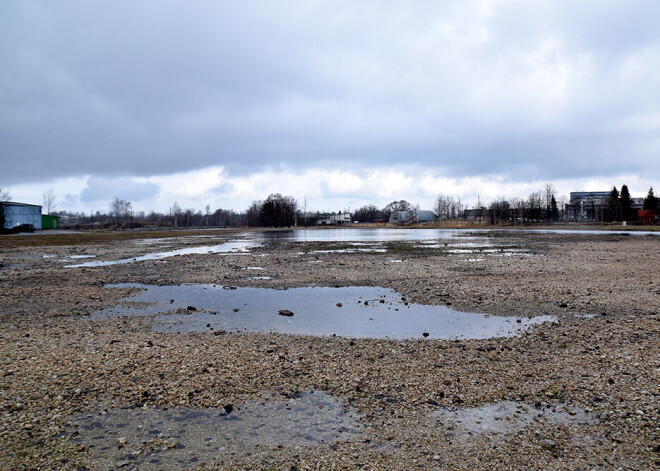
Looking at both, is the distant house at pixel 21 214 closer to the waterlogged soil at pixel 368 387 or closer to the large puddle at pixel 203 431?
the waterlogged soil at pixel 368 387

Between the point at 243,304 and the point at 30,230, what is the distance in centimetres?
10149

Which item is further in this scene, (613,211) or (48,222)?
(613,211)

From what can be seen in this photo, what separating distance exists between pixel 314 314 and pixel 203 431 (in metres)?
7.29

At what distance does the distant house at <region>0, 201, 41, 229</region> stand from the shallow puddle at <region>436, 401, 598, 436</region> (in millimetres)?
119664

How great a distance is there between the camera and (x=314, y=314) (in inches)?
510

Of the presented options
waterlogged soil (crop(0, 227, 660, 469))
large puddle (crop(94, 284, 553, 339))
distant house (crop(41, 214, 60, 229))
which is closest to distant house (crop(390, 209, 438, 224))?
distant house (crop(41, 214, 60, 229))

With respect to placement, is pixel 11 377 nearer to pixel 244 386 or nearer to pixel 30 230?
pixel 244 386

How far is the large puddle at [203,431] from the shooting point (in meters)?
5.21

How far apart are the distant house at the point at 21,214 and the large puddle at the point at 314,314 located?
108 meters

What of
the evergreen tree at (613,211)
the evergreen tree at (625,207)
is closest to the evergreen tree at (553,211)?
the evergreen tree at (613,211)

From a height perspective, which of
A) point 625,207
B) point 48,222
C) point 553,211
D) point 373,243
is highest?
point 625,207

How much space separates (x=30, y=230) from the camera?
91.6 metres

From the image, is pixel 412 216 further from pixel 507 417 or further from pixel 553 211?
pixel 507 417

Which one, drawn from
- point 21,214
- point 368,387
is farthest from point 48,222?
point 368,387
